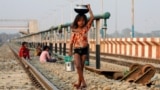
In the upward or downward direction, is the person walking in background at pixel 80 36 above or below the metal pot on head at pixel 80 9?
below

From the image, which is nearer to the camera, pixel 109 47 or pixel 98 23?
pixel 98 23

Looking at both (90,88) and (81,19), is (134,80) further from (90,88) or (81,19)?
(81,19)

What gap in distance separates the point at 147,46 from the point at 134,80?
17.3 metres

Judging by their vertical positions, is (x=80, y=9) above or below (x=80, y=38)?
above

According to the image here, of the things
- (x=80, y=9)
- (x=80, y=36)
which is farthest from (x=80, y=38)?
(x=80, y=9)

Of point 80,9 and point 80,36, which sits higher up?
point 80,9

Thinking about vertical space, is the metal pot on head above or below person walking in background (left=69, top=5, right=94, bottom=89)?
above

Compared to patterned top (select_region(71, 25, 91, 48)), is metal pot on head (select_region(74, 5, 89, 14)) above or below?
above

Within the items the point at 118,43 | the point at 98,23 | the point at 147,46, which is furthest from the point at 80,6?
the point at 118,43

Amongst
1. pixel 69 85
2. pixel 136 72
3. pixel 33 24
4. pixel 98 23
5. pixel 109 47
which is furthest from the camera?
pixel 33 24

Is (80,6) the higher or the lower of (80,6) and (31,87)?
the higher

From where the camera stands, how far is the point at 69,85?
11578mm

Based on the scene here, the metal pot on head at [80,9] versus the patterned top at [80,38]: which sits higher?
the metal pot on head at [80,9]

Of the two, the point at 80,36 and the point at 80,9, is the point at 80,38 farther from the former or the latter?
the point at 80,9
